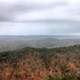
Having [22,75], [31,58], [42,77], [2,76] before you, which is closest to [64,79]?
[42,77]

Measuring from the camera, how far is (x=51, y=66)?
6275 inches

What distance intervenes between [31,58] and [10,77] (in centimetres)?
4535

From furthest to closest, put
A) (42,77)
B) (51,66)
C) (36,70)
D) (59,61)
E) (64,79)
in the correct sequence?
(59,61)
(51,66)
(36,70)
(42,77)
(64,79)

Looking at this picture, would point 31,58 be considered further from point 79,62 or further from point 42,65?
point 79,62

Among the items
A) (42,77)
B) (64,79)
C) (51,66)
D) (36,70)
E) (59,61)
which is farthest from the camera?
(59,61)

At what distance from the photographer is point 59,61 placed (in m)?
171

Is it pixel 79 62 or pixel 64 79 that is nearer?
pixel 64 79

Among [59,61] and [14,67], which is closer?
[14,67]

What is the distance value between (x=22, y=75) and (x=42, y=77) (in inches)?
478

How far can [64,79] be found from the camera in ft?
381

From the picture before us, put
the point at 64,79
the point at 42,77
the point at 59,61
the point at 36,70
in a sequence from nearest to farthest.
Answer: the point at 64,79, the point at 42,77, the point at 36,70, the point at 59,61

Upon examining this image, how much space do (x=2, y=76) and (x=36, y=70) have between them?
21796mm

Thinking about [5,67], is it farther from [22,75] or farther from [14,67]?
[22,75]

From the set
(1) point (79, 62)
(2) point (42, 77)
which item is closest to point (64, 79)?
(2) point (42, 77)
